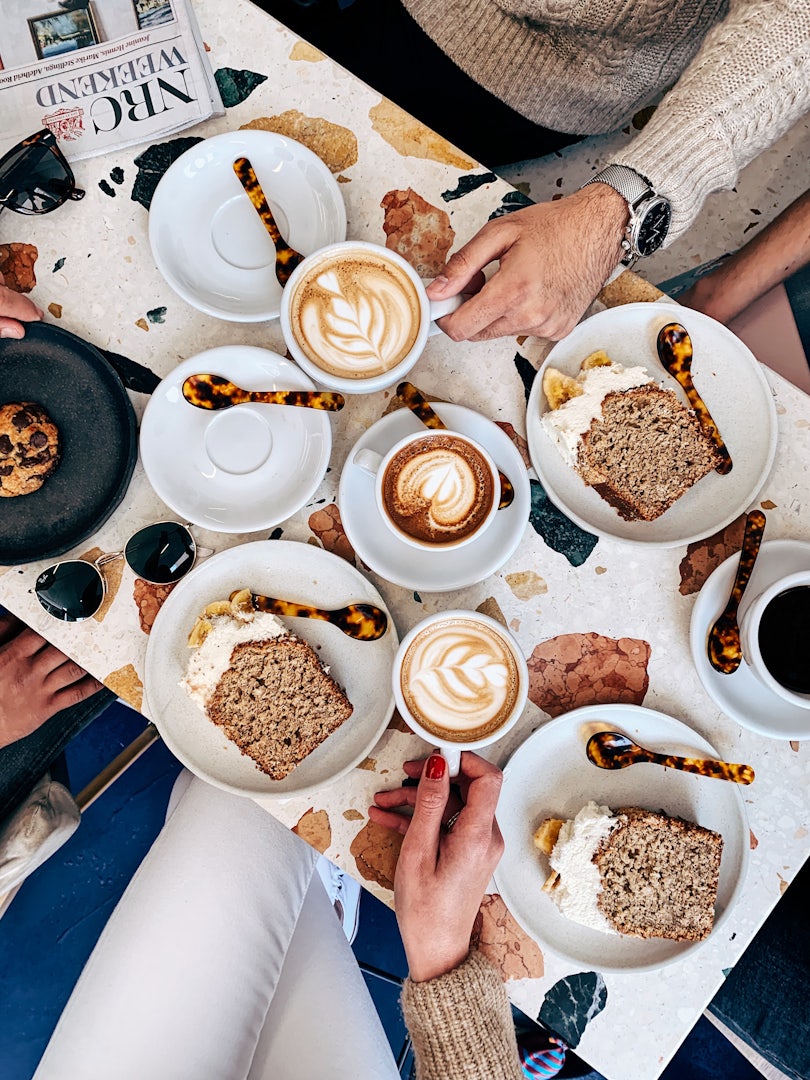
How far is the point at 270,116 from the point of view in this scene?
1138 millimetres

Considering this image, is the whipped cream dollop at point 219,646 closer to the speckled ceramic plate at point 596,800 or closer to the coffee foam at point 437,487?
the coffee foam at point 437,487

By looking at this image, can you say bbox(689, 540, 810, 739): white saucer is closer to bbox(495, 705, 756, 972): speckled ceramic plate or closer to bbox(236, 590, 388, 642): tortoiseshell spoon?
bbox(495, 705, 756, 972): speckled ceramic plate

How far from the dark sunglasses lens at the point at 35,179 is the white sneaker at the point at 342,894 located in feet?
4.65

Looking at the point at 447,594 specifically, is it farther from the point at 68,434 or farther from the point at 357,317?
the point at 68,434

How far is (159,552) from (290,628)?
0.77 feet

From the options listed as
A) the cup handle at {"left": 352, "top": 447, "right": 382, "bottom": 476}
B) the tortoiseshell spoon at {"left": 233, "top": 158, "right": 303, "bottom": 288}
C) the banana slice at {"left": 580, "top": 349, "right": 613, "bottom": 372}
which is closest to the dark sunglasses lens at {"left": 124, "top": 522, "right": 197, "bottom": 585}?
the cup handle at {"left": 352, "top": 447, "right": 382, "bottom": 476}

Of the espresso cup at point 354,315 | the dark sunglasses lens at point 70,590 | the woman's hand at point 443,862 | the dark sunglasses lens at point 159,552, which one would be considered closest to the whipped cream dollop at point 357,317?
the espresso cup at point 354,315

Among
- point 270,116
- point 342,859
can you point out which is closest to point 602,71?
point 270,116

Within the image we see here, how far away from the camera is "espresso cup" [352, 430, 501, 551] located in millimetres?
1028

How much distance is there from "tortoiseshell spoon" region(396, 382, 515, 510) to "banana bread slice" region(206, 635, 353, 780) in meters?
0.38

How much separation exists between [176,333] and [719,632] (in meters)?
0.96

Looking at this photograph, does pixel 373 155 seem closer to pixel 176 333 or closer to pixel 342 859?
pixel 176 333

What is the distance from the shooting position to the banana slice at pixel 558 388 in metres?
1.07

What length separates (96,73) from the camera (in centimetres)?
113
